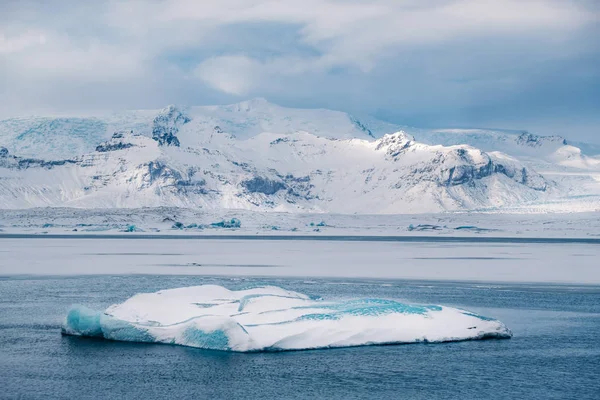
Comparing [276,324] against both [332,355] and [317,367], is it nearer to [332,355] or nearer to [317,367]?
[332,355]

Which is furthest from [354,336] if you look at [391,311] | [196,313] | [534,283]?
[534,283]

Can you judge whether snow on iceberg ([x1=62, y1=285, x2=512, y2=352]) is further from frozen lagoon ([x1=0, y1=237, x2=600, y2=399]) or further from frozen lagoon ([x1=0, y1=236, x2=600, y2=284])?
frozen lagoon ([x1=0, y1=236, x2=600, y2=284])

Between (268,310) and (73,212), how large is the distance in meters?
160

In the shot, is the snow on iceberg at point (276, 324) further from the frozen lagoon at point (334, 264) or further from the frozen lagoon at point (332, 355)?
the frozen lagoon at point (334, 264)

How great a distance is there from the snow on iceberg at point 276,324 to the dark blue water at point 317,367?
43cm

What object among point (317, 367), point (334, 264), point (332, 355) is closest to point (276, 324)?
point (332, 355)

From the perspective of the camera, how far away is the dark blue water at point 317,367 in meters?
16.0

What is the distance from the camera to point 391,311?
22031mm

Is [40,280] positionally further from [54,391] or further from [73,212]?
[73,212]

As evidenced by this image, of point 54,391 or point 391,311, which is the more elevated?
point 391,311

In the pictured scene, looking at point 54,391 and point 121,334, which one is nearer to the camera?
point 54,391

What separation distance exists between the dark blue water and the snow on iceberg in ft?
1.40

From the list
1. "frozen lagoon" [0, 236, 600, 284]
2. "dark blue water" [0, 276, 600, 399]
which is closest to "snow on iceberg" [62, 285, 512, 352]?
"dark blue water" [0, 276, 600, 399]

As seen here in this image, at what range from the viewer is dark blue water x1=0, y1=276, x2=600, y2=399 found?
16.0 metres
